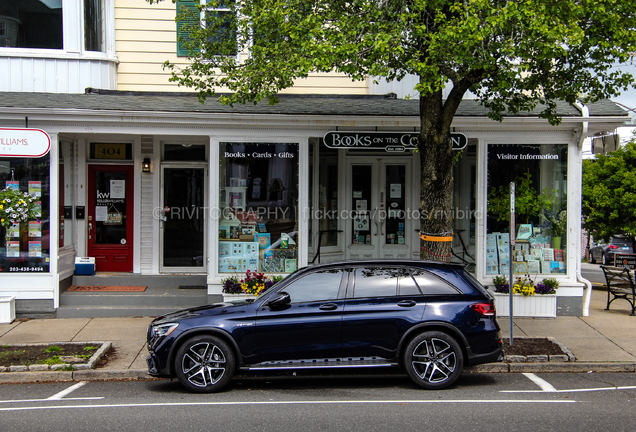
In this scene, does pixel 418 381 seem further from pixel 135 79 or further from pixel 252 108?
pixel 135 79

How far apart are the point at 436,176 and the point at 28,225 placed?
24.1ft

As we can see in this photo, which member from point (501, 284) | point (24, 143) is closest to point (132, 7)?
point (24, 143)

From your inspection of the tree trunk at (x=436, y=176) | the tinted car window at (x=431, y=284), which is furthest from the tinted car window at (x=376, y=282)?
the tree trunk at (x=436, y=176)

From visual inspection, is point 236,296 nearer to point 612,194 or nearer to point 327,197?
point 327,197

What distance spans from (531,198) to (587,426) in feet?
19.7

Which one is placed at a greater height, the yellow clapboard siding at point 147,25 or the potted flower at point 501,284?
the yellow clapboard siding at point 147,25

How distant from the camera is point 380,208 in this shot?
12828 millimetres

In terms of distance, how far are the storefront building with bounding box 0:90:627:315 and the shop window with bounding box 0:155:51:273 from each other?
0.02 metres

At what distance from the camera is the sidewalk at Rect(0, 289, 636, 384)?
7426 millimetres

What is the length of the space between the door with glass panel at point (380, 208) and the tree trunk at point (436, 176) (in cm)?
435

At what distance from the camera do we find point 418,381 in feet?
21.6

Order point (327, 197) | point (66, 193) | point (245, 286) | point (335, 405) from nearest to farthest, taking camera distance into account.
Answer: point (335, 405) < point (245, 286) < point (66, 193) < point (327, 197)

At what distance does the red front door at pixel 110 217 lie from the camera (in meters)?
12.1

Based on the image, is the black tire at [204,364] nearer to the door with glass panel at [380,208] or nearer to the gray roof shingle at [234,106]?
the gray roof shingle at [234,106]
